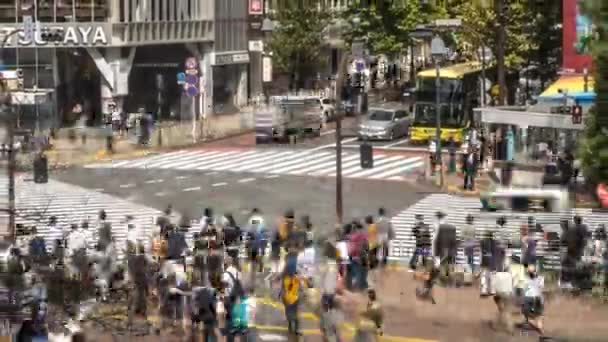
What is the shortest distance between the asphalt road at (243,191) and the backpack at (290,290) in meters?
12.1

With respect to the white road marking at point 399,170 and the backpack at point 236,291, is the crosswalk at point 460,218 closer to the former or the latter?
the white road marking at point 399,170

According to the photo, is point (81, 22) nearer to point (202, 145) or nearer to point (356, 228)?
point (202, 145)

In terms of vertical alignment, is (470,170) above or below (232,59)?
Answer: below

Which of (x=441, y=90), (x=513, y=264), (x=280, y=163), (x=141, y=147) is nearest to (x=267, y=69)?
(x=441, y=90)

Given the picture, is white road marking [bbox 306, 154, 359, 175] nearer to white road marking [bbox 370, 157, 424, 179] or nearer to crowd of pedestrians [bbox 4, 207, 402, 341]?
white road marking [bbox 370, 157, 424, 179]

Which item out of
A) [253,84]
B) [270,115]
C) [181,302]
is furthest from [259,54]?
[181,302]

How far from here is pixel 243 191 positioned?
36.8 meters

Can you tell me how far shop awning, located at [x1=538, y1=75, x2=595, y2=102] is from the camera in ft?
123

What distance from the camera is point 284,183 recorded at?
38719 millimetres

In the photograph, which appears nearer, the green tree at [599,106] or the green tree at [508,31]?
the green tree at [599,106]

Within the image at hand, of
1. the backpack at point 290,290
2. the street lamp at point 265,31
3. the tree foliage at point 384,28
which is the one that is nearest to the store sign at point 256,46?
the street lamp at point 265,31

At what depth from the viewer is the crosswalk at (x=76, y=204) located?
28953mm

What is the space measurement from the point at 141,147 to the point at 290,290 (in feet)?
99.5

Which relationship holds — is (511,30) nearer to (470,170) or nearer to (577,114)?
(470,170)
